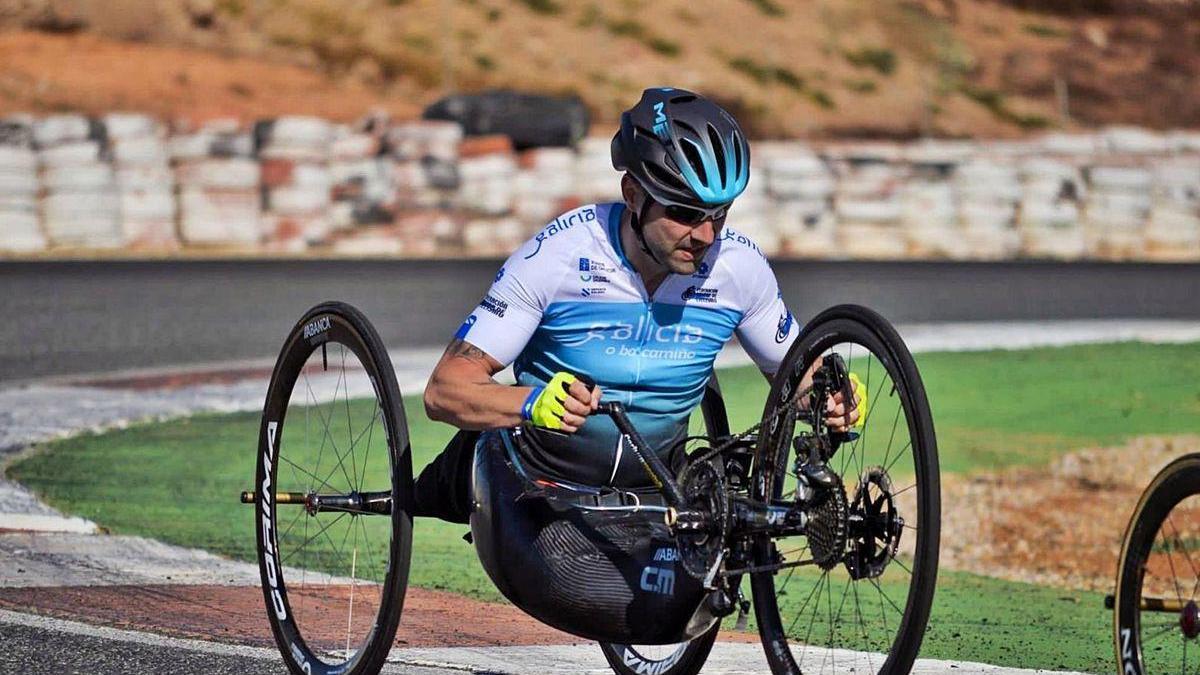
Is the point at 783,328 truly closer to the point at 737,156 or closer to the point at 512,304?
the point at 737,156

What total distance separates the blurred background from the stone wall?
28 millimetres

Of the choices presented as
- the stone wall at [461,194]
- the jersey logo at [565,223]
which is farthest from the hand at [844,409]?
the stone wall at [461,194]

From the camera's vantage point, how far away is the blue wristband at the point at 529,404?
5.00 meters

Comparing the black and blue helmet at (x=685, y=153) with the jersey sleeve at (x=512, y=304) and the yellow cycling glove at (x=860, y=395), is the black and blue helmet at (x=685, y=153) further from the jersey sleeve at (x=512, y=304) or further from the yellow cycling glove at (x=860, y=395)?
the yellow cycling glove at (x=860, y=395)

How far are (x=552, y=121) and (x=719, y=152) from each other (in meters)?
20.4

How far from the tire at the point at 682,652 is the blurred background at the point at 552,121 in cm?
1715

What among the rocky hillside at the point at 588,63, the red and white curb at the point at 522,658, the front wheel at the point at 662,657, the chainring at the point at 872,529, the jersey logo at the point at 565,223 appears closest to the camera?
the chainring at the point at 872,529

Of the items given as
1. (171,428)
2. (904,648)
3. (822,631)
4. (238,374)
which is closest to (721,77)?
(238,374)

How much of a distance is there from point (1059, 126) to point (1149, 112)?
3.45 metres

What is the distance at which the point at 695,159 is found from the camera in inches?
199

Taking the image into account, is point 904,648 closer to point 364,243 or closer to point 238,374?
point 238,374

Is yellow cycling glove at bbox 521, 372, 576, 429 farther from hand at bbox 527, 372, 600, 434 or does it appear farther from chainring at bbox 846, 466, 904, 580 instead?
chainring at bbox 846, 466, 904, 580

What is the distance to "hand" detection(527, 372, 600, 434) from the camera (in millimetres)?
4930

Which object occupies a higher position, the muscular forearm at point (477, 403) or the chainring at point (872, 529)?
the chainring at point (872, 529)
